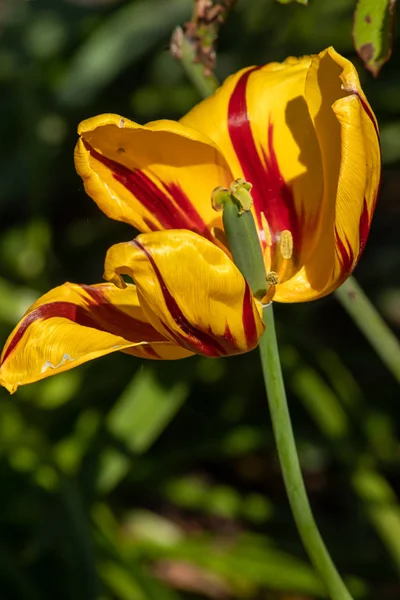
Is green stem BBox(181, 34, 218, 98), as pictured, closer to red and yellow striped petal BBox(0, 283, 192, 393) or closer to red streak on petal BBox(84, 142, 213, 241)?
red streak on petal BBox(84, 142, 213, 241)

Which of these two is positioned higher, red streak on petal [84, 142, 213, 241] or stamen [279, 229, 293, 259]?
red streak on petal [84, 142, 213, 241]

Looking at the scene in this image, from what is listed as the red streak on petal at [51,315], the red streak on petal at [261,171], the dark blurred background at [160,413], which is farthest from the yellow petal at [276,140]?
the dark blurred background at [160,413]

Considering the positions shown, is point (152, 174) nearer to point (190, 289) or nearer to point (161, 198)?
point (161, 198)

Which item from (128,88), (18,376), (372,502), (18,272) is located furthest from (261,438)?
(18,376)

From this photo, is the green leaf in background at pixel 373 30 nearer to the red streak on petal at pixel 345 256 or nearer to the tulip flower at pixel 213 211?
the tulip flower at pixel 213 211

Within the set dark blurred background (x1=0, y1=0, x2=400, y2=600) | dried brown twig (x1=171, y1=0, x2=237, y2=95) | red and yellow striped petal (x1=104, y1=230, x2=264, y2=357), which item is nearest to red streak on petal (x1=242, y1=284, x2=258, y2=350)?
red and yellow striped petal (x1=104, y1=230, x2=264, y2=357)

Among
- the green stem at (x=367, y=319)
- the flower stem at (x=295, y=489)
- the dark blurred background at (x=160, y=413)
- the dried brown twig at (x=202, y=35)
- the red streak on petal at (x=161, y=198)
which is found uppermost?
the dried brown twig at (x=202, y=35)
